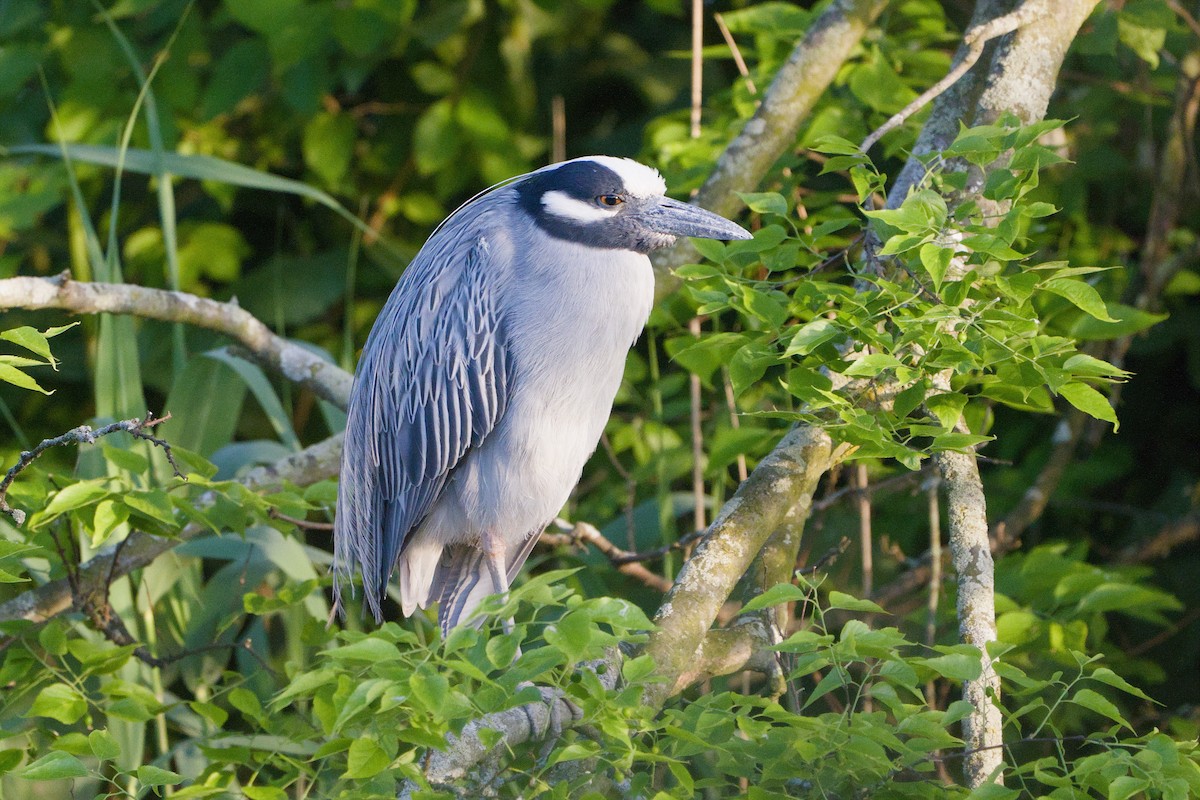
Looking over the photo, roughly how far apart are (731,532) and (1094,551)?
2441mm

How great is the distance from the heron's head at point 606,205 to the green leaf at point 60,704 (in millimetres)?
1124

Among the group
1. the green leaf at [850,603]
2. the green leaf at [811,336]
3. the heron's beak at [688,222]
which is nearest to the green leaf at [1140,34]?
the heron's beak at [688,222]

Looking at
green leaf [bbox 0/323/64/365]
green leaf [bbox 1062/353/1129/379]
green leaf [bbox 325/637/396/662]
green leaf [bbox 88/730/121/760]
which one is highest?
green leaf [bbox 0/323/64/365]

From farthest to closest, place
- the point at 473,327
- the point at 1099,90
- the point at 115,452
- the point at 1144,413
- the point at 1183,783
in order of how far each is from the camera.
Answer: the point at 1144,413, the point at 1099,90, the point at 473,327, the point at 115,452, the point at 1183,783

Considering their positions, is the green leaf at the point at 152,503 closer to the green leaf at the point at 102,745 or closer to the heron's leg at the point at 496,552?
the green leaf at the point at 102,745

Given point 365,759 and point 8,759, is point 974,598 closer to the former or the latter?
point 365,759

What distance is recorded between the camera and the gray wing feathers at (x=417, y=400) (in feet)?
7.44

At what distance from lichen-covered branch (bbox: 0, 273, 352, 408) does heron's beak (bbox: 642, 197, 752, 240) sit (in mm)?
913

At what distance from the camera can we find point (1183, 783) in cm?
124

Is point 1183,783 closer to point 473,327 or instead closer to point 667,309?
point 473,327

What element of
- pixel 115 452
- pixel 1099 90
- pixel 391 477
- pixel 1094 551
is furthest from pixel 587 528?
pixel 1094 551

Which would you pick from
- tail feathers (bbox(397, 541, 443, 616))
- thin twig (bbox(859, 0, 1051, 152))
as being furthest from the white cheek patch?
tail feathers (bbox(397, 541, 443, 616))

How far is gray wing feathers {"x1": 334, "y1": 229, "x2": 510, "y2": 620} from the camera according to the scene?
89.3 inches

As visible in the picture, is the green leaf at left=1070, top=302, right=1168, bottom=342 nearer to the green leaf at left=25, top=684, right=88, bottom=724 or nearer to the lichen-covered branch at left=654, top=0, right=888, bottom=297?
the lichen-covered branch at left=654, top=0, right=888, bottom=297
